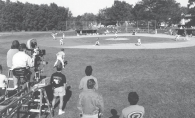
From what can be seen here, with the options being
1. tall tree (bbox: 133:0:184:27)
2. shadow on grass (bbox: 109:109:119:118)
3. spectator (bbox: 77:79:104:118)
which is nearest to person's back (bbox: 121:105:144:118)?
spectator (bbox: 77:79:104:118)

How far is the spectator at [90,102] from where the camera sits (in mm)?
5297

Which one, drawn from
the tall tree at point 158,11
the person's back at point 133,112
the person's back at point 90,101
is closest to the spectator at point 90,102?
the person's back at point 90,101

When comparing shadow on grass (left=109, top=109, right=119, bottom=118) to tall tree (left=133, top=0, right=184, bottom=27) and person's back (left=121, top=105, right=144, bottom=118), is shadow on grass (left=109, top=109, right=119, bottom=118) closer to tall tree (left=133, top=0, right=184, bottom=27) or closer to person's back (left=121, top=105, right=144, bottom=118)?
person's back (left=121, top=105, right=144, bottom=118)

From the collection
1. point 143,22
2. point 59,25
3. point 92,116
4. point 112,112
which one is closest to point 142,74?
point 112,112

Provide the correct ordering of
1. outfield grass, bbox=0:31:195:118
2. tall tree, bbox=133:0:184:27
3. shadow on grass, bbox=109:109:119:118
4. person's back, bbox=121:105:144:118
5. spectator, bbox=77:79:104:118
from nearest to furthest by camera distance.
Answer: person's back, bbox=121:105:144:118 → spectator, bbox=77:79:104:118 → shadow on grass, bbox=109:109:119:118 → outfield grass, bbox=0:31:195:118 → tall tree, bbox=133:0:184:27

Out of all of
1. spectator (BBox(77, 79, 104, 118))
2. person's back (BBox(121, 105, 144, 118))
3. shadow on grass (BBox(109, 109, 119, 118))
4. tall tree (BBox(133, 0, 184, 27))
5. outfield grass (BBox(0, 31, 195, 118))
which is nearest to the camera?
person's back (BBox(121, 105, 144, 118))

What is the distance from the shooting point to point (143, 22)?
73.4m

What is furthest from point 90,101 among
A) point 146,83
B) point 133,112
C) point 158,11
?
point 158,11

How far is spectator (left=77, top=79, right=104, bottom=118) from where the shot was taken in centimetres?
530

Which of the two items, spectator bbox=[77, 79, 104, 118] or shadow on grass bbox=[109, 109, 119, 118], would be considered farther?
shadow on grass bbox=[109, 109, 119, 118]

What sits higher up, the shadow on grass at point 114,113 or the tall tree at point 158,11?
the tall tree at point 158,11

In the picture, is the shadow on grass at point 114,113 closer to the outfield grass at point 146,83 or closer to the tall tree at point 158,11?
the outfield grass at point 146,83

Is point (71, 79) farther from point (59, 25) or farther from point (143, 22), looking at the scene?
point (59, 25)

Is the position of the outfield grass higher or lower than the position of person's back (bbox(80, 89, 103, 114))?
lower
